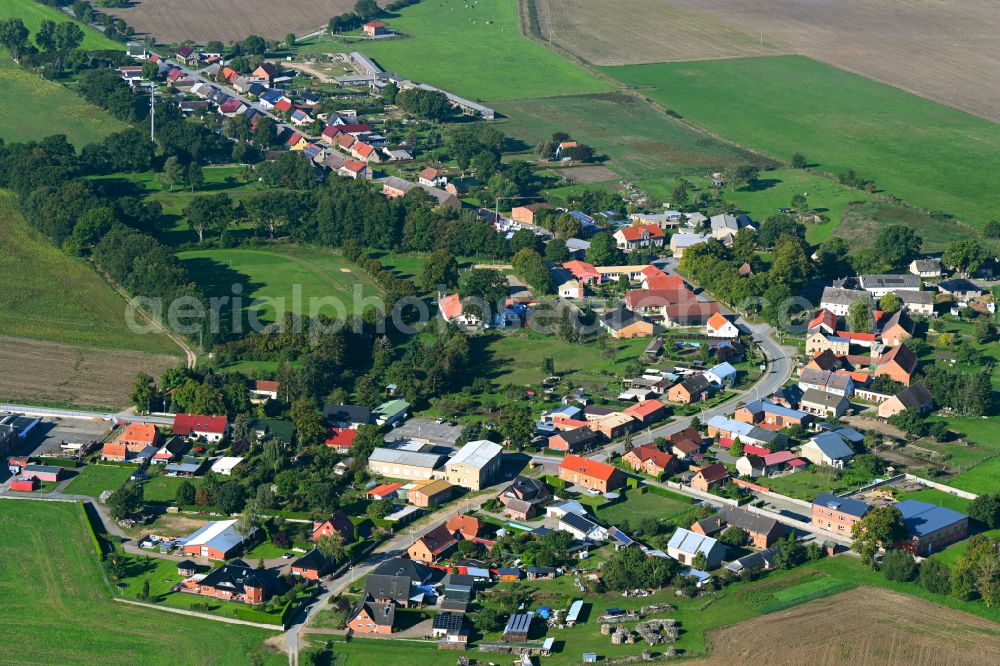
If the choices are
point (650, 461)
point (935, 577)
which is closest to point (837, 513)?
point (935, 577)

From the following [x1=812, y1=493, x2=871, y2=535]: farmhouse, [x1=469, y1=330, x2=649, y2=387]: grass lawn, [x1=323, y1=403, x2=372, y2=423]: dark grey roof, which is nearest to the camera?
[x1=812, y1=493, x2=871, y2=535]: farmhouse

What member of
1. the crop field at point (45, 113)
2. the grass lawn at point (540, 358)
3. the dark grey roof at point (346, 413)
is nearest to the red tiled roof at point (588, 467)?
the grass lawn at point (540, 358)

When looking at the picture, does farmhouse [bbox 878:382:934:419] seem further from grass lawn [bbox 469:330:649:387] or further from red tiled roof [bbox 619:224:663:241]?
red tiled roof [bbox 619:224:663:241]

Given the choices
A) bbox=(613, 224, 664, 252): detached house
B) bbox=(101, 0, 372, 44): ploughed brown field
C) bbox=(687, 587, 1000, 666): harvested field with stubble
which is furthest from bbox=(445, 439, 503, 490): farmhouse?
bbox=(101, 0, 372, 44): ploughed brown field

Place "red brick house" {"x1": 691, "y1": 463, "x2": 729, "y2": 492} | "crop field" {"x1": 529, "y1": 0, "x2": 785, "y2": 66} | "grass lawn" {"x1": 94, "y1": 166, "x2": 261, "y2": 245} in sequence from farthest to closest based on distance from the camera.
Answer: "crop field" {"x1": 529, "y1": 0, "x2": 785, "y2": 66}
"grass lawn" {"x1": 94, "y1": 166, "x2": 261, "y2": 245}
"red brick house" {"x1": 691, "y1": 463, "x2": 729, "y2": 492}

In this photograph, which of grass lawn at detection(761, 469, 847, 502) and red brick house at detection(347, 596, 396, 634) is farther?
grass lawn at detection(761, 469, 847, 502)

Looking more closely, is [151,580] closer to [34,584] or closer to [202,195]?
[34,584]

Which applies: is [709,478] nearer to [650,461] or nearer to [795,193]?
[650,461]

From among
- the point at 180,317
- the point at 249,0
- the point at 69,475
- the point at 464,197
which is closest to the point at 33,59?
the point at 249,0
